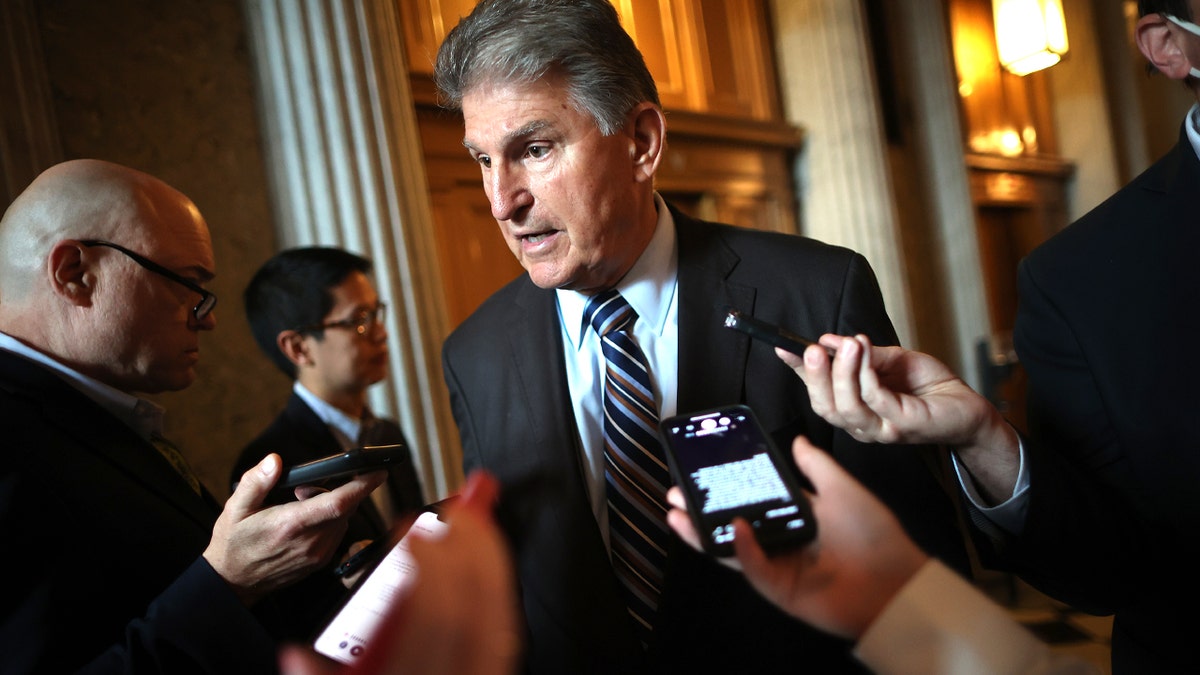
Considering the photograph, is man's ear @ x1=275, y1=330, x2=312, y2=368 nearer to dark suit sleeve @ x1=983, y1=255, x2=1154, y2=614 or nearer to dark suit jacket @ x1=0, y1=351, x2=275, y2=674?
dark suit jacket @ x1=0, y1=351, x2=275, y2=674

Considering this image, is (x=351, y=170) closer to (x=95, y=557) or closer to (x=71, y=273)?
(x=71, y=273)

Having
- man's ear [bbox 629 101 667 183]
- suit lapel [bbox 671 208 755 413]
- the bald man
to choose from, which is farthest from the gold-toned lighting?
the bald man

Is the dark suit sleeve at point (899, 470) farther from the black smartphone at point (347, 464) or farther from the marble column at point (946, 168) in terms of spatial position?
the marble column at point (946, 168)

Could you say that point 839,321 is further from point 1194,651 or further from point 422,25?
point 422,25

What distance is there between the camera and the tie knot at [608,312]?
1.53m

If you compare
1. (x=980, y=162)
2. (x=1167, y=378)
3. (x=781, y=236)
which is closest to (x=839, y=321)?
(x=781, y=236)

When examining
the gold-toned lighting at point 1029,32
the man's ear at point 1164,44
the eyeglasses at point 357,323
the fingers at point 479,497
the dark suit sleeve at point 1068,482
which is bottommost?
the dark suit sleeve at point 1068,482

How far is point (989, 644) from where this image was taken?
827 millimetres

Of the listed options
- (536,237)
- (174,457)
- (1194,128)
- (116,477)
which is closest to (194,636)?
(116,477)

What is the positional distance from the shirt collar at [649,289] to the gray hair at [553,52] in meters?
0.23

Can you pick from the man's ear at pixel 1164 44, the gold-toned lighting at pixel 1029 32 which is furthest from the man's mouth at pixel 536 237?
the gold-toned lighting at pixel 1029 32

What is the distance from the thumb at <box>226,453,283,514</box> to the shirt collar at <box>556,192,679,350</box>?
0.58 meters

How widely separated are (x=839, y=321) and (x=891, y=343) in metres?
0.10

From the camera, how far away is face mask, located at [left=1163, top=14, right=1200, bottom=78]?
1333 millimetres
